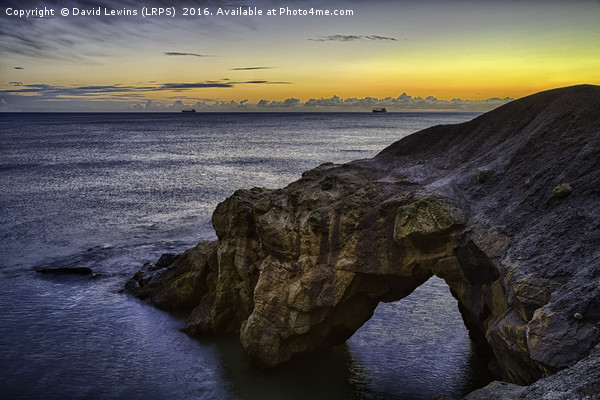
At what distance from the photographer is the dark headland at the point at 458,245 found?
1122 centimetres

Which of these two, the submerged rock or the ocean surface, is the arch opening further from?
the submerged rock

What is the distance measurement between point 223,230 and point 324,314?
7.67 meters

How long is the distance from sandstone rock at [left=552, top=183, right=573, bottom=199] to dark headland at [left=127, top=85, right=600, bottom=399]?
0.09ft

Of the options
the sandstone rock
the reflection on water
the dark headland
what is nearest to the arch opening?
the reflection on water

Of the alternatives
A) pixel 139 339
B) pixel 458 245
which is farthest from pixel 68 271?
pixel 458 245

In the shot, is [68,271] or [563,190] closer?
[563,190]

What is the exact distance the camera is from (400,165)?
22031mm

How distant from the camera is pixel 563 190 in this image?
13727mm

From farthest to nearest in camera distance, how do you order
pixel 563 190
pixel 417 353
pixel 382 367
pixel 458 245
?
pixel 417 353 < pixel 382 367 < pixel 458 245 < pixel 563 190

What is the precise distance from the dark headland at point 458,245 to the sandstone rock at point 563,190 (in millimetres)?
27

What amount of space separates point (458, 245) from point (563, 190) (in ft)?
11.4

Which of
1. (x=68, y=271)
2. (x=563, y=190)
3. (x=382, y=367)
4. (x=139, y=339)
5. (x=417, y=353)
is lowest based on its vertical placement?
Result: (x=139, y=339)

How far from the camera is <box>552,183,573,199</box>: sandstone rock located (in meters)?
13.7

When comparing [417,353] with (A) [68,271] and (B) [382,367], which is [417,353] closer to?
(B) [382,367]
